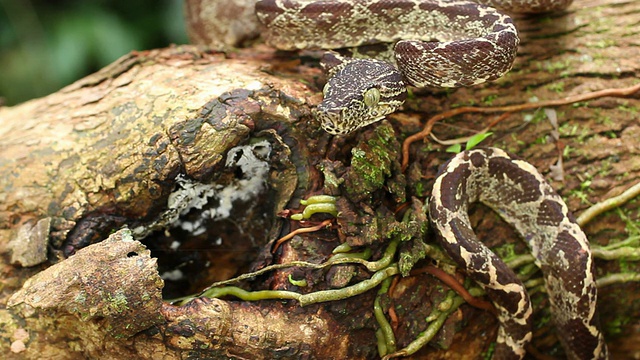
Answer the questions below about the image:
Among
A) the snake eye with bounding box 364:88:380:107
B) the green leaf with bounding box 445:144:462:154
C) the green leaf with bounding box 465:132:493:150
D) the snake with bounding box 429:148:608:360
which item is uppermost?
the snake eye with bounding box 364:88:380:107

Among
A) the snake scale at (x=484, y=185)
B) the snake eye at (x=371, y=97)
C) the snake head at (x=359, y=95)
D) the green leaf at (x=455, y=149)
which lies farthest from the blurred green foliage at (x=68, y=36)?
the green leaf at (x=455, y=149)

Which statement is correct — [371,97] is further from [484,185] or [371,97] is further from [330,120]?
[484,185]

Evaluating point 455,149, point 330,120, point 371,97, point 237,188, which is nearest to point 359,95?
point 371,97

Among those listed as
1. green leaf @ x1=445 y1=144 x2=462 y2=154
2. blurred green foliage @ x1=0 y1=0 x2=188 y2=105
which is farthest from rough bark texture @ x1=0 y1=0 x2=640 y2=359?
blurred green foliage @ x1=0 y1=0 x2=188 y2=105

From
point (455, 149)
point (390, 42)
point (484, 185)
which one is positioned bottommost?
point (484, 185)

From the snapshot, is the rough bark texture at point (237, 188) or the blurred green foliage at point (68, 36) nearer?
the rough bark texture at point (237, 188)

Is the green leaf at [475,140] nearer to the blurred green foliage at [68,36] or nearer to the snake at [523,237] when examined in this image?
the snake at [523,237]

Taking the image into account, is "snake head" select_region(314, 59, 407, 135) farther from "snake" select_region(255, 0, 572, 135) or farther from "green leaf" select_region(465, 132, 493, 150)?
"green leaf" select_region(465, 132, 493, 150)

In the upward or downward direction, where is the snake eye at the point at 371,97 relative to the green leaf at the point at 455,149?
upward
